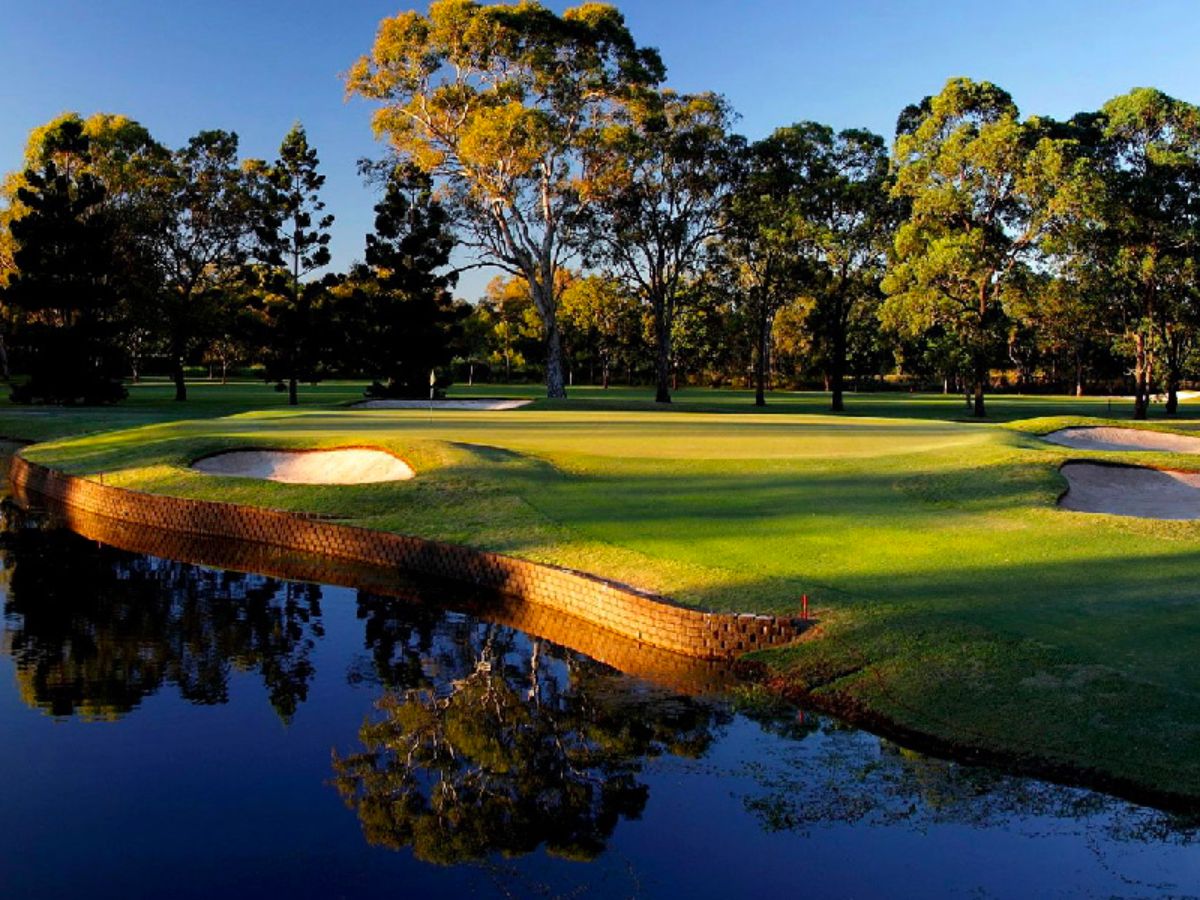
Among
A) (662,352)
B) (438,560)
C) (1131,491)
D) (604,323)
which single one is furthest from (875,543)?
(604,323)

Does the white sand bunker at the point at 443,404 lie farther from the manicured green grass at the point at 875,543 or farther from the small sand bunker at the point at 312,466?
the small sand bunker at the point at 312,466

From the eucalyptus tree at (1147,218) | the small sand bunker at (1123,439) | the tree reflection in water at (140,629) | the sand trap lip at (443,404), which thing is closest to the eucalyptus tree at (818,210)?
the eucalyptus tree at (1147,218)

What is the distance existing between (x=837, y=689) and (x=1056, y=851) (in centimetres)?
338

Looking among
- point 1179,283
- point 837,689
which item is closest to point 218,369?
point 1179,283

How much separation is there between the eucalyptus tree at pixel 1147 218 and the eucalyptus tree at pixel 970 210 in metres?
2.76

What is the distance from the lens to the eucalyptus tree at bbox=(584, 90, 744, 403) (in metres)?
61.3

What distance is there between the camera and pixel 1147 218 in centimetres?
5366

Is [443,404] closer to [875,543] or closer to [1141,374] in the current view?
[1141,374]

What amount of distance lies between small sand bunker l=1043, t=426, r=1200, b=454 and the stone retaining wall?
66.6 feet

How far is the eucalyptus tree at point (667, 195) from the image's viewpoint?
201 feet

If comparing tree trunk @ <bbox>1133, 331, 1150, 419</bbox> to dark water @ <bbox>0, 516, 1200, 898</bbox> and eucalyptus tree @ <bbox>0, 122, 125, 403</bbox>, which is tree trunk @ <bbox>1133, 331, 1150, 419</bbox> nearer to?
dark water @ <bbox>0, 516, 1200, 898</bbox>

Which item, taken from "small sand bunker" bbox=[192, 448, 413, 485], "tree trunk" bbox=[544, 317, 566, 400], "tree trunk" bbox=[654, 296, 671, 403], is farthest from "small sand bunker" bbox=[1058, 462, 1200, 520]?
"tree trunk" bbox=[654, 296, 671, 403]

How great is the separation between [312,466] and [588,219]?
129ft

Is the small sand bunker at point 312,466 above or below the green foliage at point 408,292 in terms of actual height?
below
